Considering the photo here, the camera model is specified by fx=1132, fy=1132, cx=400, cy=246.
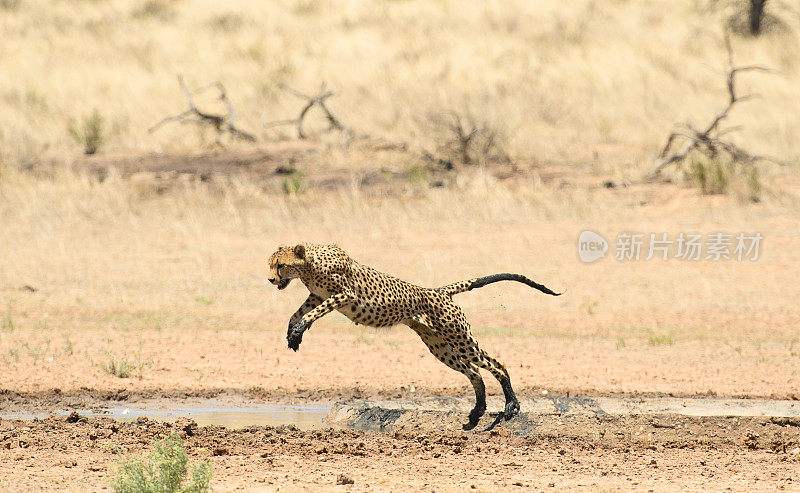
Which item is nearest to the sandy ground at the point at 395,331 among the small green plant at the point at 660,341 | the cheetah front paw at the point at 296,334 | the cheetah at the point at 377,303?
the small green plant at the point at 660,341

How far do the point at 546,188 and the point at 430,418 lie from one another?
39.5 ft

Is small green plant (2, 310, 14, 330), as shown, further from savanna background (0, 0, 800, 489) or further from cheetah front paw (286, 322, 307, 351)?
cheetah front paw (286, 322, 307, 351)

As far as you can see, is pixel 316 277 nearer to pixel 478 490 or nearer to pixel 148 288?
pixel 478 490

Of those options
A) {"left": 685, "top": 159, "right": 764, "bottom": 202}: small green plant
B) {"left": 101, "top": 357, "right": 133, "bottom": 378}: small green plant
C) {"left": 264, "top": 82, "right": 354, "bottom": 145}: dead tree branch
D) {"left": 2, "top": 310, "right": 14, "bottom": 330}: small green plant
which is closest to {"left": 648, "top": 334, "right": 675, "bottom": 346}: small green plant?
{"left": 101, "top": 357, "right": 133, "bottom": 378}: small green plant

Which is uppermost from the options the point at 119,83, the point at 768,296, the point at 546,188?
the point at 119,83

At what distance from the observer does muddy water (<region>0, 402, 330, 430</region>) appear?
859 cm

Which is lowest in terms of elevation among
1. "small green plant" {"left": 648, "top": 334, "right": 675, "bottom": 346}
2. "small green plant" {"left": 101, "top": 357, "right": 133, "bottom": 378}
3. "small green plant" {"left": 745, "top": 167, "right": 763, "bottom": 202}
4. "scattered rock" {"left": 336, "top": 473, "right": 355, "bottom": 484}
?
"scattered rock" {"left": 336, "top": 473, "right": 355, "bottom": 484}

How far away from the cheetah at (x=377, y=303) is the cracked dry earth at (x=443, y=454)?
1.75 ft

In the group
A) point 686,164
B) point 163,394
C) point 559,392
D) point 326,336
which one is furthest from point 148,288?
point 686,164

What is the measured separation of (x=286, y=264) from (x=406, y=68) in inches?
951

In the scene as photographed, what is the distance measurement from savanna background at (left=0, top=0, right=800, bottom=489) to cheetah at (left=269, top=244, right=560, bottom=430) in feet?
3.73

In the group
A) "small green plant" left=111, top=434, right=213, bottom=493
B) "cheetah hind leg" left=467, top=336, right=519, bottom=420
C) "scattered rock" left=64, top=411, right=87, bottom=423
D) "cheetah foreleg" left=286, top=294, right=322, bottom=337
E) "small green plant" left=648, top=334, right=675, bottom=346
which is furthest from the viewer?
"small green plant" left=648, top=334, right=675, bottom=346

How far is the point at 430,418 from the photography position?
825 cm

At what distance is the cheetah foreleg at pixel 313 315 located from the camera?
6719mm
